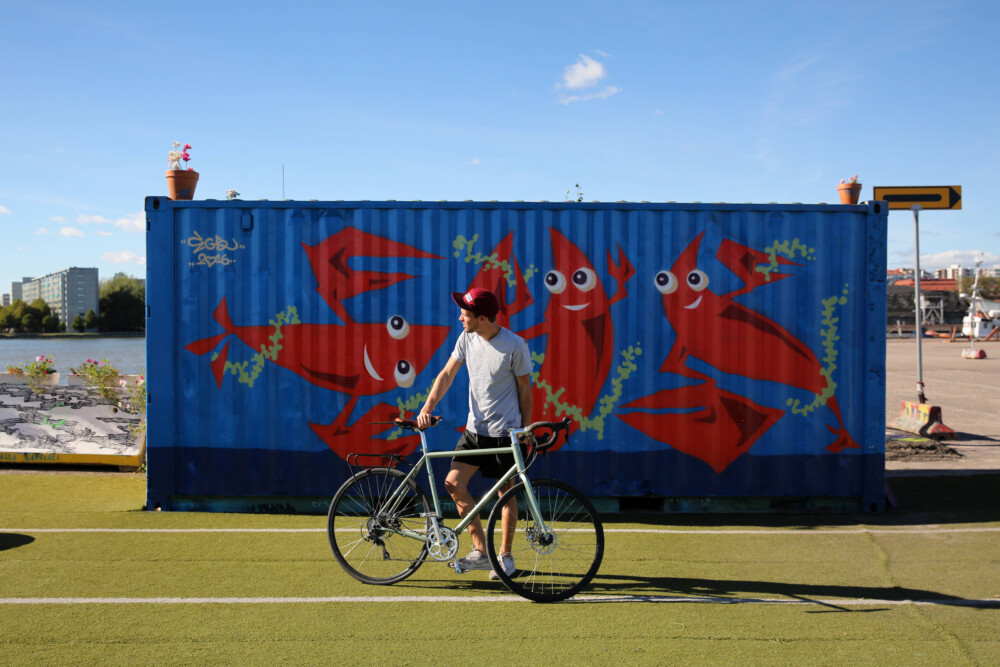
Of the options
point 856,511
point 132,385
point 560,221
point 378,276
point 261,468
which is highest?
point 560,221

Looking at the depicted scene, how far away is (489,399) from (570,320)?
2.20 meters

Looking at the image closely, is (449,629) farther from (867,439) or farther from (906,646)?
(867,439)

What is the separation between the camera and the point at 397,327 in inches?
262

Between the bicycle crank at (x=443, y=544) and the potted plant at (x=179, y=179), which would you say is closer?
the bicycle crank at (x=443, y=544)

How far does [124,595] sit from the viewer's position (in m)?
4.38

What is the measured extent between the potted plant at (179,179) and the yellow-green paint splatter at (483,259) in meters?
2.46

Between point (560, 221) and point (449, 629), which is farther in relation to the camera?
point (560, 221)

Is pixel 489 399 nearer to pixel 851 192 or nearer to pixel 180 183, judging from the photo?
pixel 180 183

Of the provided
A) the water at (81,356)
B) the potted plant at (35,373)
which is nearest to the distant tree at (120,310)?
the water at (81,356)

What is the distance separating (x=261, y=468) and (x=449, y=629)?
3.38m

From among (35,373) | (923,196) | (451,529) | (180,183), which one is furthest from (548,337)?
(35,373)

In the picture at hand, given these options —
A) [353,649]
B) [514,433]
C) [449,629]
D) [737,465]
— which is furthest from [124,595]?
[737,465]

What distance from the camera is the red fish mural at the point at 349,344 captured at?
6.65 metres

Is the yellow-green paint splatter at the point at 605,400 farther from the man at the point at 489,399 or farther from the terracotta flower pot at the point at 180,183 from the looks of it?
the terracotta flower pot at the point at 180,183
